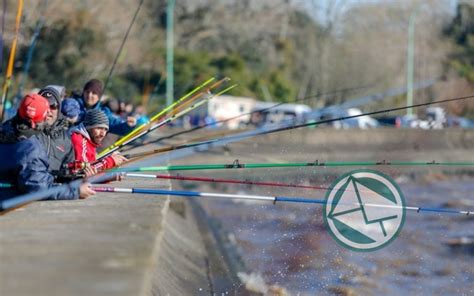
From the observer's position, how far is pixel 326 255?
539 inches

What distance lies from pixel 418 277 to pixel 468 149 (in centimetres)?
2340

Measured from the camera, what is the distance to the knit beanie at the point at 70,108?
11.0 m

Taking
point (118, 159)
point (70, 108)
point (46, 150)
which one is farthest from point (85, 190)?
point (70, 108)

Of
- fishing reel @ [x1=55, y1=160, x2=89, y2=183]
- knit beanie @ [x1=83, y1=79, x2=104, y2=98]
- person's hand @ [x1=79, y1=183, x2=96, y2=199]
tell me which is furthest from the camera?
knit beanie @ [x1=83, y1=79, x2=104, y2=98]

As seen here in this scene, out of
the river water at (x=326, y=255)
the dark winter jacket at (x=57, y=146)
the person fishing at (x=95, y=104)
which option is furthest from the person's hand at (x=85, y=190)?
the river water at (x=326, y=255)

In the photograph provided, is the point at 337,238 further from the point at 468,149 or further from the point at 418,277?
the point at 468,149

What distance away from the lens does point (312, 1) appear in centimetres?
5766

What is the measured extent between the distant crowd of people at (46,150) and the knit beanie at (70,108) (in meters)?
1.63

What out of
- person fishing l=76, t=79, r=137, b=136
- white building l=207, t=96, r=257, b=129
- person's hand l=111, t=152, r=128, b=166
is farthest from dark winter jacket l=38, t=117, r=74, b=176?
white building l=207, t=96, r=257, b=129

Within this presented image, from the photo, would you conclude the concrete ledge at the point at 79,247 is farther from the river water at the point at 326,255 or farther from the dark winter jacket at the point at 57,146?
the river water at the point at 326,255

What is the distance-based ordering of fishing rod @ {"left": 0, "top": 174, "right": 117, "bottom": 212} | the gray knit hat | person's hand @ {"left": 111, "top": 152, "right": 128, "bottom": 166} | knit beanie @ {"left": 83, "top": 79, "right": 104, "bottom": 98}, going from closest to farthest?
1. fishing rod @ {"left": 0, "top": 174, "right": 117, "bottom": 212}
2. the gray knit hat
3. person's hand @ {"left": 111, "top": 152, "right": 128, "bottom": 166}
4. knit beanie @ {"left": 83, "top": 79, "right": 104, "bottom": 98}

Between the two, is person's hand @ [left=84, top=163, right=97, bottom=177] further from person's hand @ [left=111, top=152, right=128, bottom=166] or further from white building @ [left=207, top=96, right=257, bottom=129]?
white building @ [left=207, top=96, right=257, bottom=129]

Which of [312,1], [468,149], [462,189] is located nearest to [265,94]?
[312,1]

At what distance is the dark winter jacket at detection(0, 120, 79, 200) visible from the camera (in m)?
7.15
